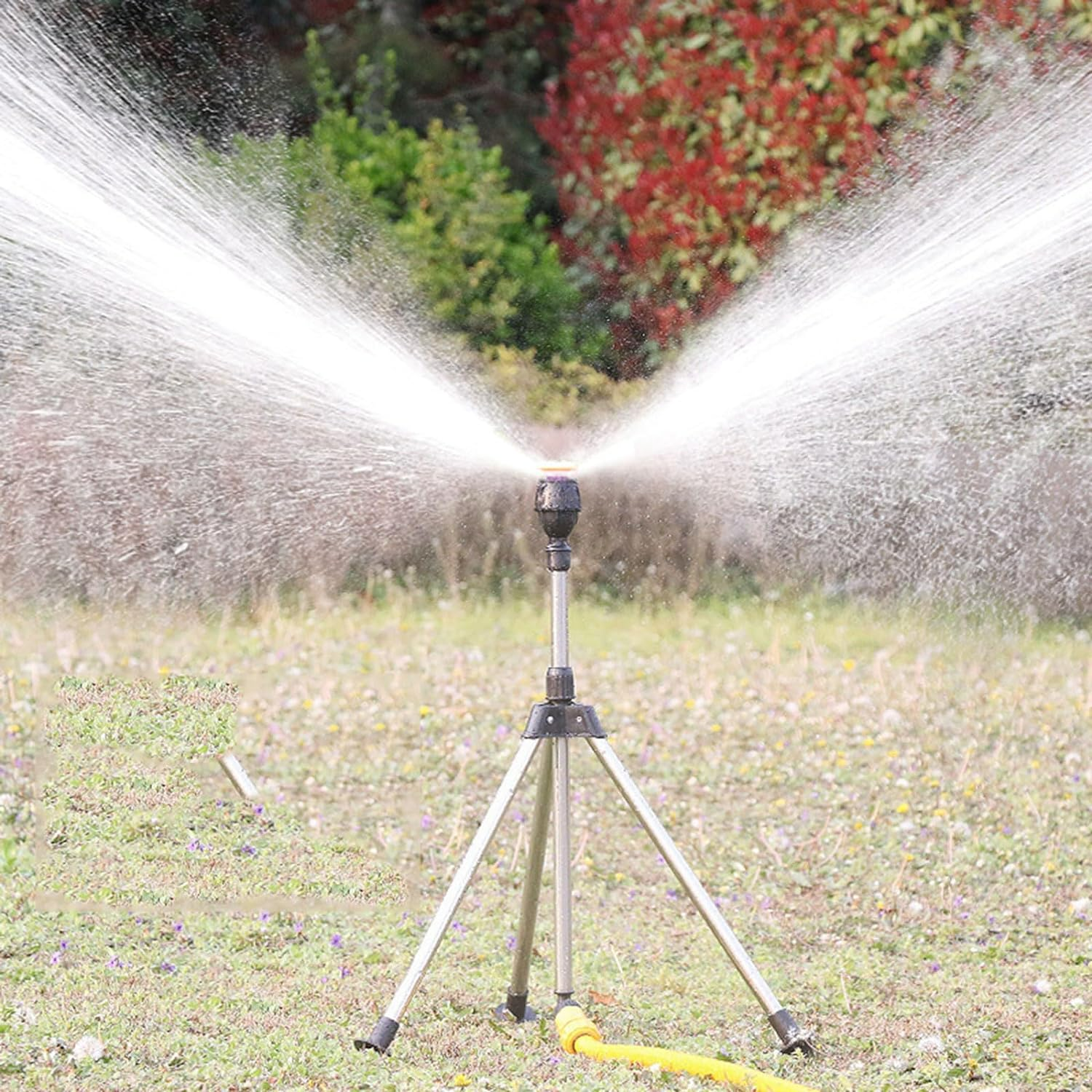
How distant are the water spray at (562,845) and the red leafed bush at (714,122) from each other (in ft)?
16.0

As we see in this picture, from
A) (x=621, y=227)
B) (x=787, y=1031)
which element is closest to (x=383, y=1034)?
(x=787, y=1031)

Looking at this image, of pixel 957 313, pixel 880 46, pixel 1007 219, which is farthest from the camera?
pixel 880 46

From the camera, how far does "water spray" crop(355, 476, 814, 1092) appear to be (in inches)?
136

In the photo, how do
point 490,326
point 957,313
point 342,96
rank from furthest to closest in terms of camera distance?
1. point 342,96
2. point 490,326
3. point 957,313

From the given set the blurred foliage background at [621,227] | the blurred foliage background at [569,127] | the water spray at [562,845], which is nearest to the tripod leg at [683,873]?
the water spray at [562,845]

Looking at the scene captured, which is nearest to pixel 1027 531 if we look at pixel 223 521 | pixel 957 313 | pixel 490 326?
pixel 957 313

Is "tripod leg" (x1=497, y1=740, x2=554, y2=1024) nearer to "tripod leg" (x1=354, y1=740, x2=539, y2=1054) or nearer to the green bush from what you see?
"tripod leg" (x1=354, y1=740, x2=539, y2=1054)

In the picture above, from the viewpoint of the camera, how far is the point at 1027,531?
8.23 m

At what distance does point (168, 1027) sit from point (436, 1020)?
1.81ft

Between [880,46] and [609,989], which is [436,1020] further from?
[880,46]

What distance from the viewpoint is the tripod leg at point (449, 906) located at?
3.44 metres

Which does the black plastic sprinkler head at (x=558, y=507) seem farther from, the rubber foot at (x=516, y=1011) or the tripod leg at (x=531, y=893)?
the rubber foot at (x=516, y=1011)

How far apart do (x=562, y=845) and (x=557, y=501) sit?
26.5 inches

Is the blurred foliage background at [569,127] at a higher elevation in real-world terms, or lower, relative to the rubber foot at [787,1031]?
higher
